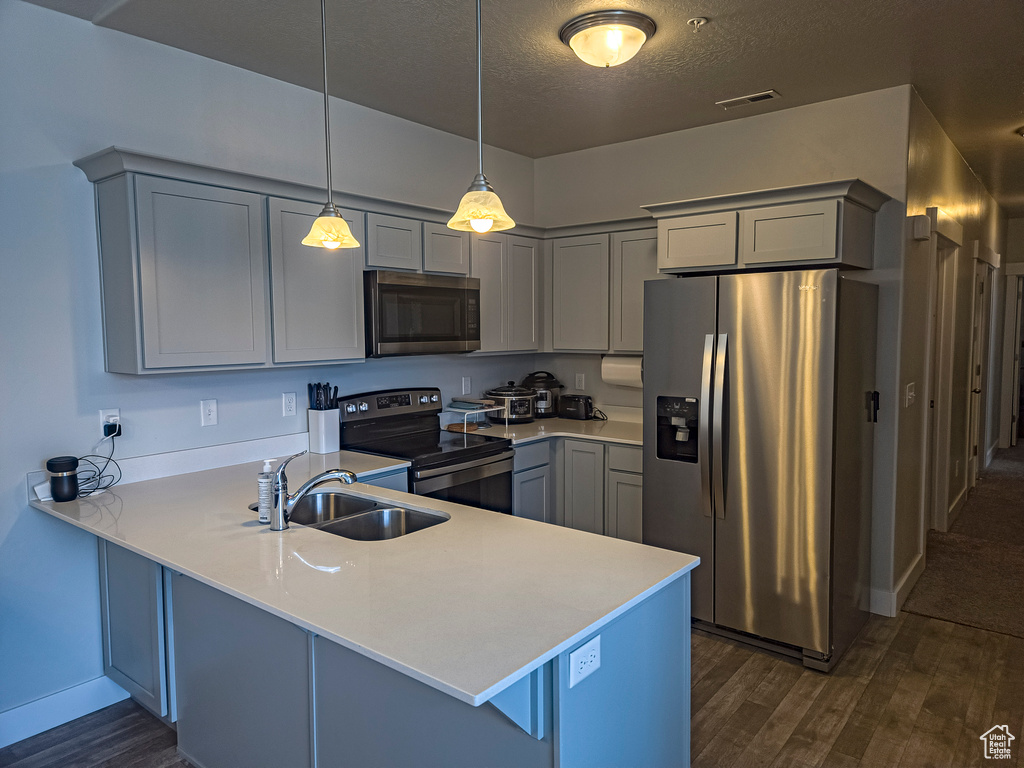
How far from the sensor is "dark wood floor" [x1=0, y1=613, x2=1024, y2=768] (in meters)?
2.38

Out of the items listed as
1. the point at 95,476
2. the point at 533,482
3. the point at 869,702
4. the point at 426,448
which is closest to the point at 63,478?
the point at 95,476

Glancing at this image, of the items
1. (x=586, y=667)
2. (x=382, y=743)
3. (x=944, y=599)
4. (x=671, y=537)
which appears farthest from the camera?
(x=944, y=599)

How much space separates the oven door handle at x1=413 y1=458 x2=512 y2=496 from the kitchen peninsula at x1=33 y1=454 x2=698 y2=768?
87 centimetres

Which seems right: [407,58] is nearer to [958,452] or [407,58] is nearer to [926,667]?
[926,667]

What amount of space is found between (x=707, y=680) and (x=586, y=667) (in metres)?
1.62

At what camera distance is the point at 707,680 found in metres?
2.87

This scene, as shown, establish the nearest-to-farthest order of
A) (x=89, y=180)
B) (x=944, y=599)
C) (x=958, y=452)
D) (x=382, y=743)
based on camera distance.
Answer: (x=382, y=743)
(x=89, y=180)
(x=944, y=599)
(x=958, y=452)

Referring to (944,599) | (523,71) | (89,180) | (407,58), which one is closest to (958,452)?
(944,599)

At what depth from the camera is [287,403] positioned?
3354 millimetres

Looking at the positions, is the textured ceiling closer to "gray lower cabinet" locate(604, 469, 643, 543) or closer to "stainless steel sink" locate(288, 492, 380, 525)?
"stainless steel sink" locate(288, 492, 380, 525)

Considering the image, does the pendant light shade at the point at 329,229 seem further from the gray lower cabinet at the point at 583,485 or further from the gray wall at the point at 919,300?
the gray wall at the point at 919,300

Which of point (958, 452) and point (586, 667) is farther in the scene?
point (958, 452)

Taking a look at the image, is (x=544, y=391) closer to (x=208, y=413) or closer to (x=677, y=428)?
(x=677, y=428)

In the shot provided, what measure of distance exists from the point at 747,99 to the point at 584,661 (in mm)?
3083
